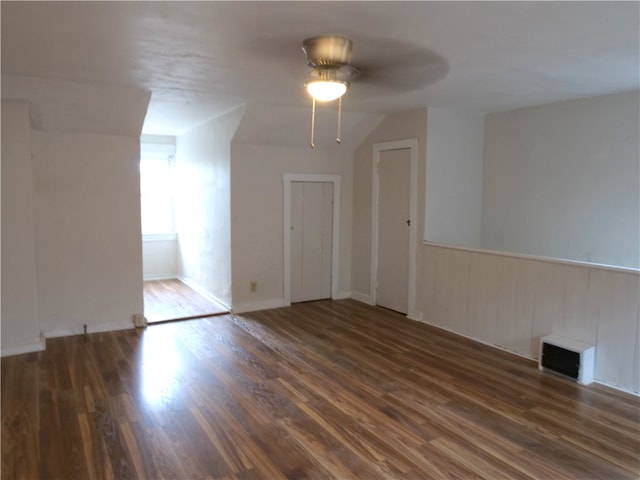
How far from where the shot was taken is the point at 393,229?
5520 mm

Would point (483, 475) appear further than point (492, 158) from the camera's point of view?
No

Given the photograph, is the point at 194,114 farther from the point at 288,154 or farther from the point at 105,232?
the point at 105,232

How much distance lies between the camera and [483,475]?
235 cm

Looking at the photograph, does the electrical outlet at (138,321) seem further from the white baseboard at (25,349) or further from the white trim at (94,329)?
the white baseboard at (25,349)

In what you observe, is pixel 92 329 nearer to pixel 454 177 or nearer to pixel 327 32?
pixel 327 32

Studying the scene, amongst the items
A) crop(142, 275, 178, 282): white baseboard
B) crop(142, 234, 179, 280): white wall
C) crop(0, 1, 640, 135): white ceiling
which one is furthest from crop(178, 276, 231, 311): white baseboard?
Result: crop(0, 1, 640, 135): white ceiling

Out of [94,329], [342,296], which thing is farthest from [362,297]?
[94,329]

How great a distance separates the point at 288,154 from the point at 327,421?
12.1ft

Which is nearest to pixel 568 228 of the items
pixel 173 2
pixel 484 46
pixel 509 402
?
pixel 509 402

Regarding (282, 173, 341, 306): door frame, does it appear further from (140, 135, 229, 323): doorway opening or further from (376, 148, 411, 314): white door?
(140, 135, 229, 323): doorway opening

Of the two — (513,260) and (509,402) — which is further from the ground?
(513,260)

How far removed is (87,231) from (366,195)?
3.39 metres

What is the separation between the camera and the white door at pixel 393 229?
5332 mm

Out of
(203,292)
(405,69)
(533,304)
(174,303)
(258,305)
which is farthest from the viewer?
(203,292)
